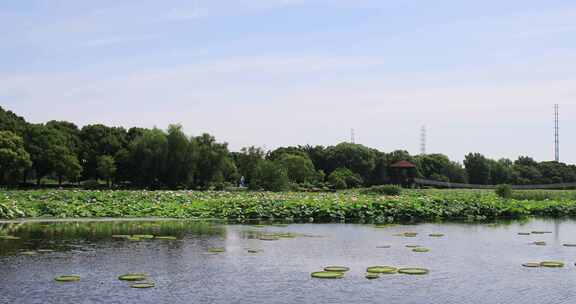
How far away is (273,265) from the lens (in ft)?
62.2

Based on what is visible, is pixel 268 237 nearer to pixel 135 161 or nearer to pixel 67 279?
pixel 67 279

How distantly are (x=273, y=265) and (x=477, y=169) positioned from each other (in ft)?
298

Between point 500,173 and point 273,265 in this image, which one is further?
point 500,173

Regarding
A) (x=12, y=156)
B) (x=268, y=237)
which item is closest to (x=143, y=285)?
(x=268, y=237)

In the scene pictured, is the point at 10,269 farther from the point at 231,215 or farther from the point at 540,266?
the point at 231,215

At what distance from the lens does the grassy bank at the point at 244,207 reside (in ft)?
113

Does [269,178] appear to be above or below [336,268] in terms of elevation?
above

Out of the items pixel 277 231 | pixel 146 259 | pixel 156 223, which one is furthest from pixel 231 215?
pixel 146 259

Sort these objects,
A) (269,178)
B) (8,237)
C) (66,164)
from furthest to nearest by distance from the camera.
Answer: (66,164) → (269,178) → (8,237)

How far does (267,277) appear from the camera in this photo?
17078 millimetres

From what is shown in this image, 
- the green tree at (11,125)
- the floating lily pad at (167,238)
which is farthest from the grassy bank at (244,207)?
the green tree at (11,125)

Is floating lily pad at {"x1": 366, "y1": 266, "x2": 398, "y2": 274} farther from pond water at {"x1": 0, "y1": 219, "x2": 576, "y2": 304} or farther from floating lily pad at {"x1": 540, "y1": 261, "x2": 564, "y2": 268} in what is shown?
floating lily pad at {"x1": 540, "y1": 261, "x2": 564, "y2": 268}

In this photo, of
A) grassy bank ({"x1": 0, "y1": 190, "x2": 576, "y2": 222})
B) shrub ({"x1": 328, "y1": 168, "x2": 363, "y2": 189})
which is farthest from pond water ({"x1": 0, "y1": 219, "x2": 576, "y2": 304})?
shrub ({"x1": 328, "y1": 168, "x2": 363, "y2": 189})

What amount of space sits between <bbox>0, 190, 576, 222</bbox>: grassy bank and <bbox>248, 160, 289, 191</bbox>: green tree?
14.6m
